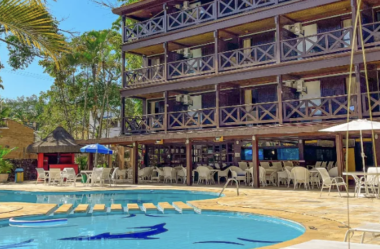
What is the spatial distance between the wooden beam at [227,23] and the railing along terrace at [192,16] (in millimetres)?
330

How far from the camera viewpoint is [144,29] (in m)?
18.9

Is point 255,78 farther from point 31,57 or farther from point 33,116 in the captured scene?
point 33,116

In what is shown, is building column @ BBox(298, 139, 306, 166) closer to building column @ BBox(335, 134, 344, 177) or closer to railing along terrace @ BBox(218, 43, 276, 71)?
railing along terrace @ BBox(218, 43, 276, 71)

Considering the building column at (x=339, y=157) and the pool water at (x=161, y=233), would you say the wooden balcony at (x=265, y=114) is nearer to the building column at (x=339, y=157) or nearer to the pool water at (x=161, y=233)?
the building column at (x=339, y=157)

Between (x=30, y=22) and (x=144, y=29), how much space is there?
14.9 metres

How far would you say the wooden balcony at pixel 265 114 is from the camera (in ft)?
42.7

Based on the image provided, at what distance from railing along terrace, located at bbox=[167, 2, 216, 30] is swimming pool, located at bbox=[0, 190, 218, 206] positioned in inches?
302

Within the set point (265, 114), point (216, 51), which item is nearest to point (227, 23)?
point (216, 51)

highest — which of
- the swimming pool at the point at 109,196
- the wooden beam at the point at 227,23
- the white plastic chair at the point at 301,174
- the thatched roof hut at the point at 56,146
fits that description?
the wooden beam at the point at 227,23

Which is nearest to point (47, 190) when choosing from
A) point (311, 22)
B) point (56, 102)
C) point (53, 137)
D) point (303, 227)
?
point (53, 137)

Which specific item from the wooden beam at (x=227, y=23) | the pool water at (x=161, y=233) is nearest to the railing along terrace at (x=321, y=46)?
the wooden beam at (x=227, y=23)

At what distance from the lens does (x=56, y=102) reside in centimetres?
2828

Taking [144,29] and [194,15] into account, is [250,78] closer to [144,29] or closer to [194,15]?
[194,15]

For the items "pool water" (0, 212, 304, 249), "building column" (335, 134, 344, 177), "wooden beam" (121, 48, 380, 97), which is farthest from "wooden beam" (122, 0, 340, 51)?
"pool water" (0, 212, 304, 249)
